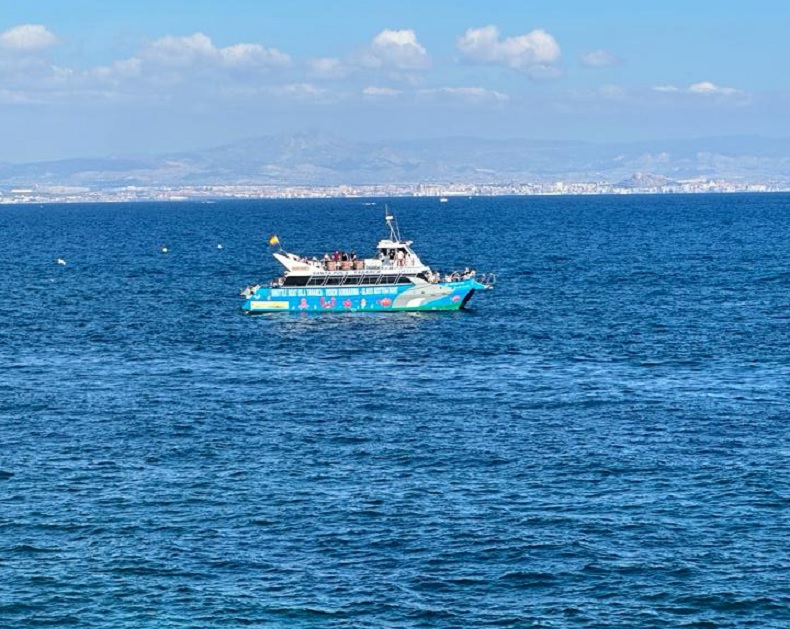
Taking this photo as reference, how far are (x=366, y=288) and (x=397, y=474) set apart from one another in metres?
65.3

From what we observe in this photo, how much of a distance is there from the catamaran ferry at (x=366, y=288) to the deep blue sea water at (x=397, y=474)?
29.5 ft

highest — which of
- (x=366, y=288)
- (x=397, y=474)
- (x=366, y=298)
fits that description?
(x=366, y=288)

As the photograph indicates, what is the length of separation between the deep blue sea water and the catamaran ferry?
29.5 feet

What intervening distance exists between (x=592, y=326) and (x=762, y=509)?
5904cm

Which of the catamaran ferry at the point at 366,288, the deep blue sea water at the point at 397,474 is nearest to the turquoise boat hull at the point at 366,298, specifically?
the catamaran ferry at the point at 366,288

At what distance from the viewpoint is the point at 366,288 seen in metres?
131

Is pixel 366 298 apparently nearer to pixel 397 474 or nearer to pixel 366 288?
pixel 366 288

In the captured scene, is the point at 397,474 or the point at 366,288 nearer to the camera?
the point at 397,474

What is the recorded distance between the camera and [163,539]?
57.0m

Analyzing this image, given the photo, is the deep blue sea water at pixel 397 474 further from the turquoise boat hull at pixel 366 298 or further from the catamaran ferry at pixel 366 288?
the catamaran ferry at pixel 366 288

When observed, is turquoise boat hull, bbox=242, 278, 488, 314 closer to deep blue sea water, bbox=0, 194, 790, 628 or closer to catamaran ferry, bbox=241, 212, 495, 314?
catamaran ferry, bbox=241, 212, 495, 314

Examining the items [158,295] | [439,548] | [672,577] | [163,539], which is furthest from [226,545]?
[158,295]

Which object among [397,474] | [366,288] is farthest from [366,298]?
[397,474]

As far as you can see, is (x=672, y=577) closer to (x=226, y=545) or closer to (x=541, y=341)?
(x=226, y=545)
